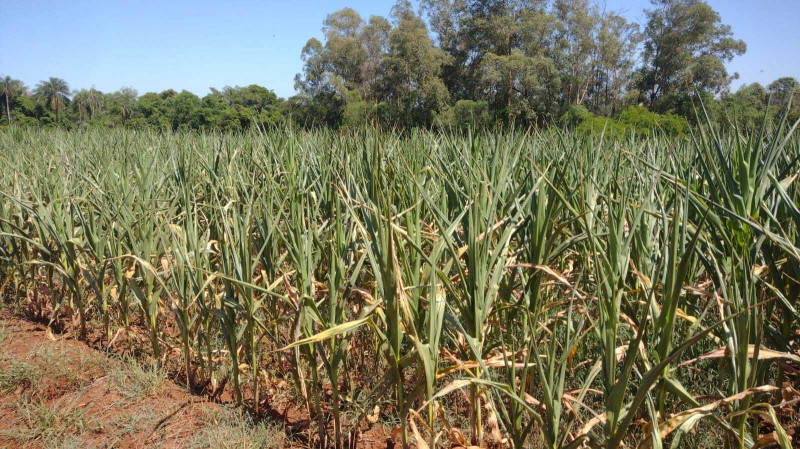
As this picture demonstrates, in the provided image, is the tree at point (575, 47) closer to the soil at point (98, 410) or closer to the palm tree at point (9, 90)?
the soil at point (98, 410)

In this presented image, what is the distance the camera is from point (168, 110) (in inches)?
1772

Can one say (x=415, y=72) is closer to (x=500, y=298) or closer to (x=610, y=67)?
(x=610, y=67)

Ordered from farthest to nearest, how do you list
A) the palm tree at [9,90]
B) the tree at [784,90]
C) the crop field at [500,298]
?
1. the palm tree at [9,90]
2. the tree at [784,90]
3. the crop field at [500,298]

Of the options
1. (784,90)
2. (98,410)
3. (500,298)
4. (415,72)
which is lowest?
(98,410)

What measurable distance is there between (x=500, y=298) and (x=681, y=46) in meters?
35.2

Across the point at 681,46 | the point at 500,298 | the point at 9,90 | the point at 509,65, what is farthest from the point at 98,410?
the point at 9,90

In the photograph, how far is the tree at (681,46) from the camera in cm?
3019

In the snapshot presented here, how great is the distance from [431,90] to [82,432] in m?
27.5

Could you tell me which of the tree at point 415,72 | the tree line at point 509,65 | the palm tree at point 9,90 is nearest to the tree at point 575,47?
the tree line at point 509,65

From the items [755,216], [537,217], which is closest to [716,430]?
[755,216]

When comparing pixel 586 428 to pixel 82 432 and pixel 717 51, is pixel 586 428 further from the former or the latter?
pixel 717 51

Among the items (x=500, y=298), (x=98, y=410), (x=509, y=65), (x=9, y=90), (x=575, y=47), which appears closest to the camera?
(x=500, y=298)

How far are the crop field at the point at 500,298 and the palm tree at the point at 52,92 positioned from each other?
64.4 m

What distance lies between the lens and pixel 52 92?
5759cm
